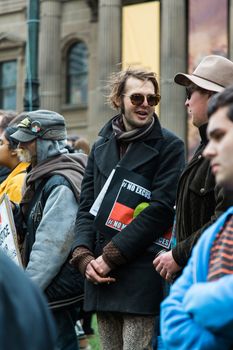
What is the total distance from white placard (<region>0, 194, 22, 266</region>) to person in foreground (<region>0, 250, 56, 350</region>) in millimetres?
3858

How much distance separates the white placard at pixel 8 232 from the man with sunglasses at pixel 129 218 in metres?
0.67

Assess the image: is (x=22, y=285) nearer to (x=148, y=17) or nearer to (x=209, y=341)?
(x=209, y=341)

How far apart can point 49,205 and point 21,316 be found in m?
3.96

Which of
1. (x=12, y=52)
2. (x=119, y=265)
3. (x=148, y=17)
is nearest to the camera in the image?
(x=119, y=265)

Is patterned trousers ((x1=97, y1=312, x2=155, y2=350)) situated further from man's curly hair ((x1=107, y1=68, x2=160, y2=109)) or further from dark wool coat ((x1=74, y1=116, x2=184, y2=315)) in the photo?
man's curly hair ((x1=107, y1=68, x2=160, y2=109))

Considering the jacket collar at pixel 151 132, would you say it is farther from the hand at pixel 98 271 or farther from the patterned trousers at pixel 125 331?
the patterned trousers at pixel 125 331

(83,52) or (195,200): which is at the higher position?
(83,52)

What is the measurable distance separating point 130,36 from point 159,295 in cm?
3312

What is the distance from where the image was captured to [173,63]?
36000 mm

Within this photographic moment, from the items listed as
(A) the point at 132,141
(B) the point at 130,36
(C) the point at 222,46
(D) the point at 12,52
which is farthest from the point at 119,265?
(D) the point at 12,52

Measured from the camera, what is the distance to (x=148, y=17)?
125 ft

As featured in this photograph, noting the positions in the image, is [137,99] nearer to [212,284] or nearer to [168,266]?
[168,266]

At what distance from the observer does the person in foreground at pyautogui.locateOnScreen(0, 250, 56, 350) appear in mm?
2365

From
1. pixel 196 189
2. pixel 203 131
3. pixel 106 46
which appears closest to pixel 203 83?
pixel 203 131
